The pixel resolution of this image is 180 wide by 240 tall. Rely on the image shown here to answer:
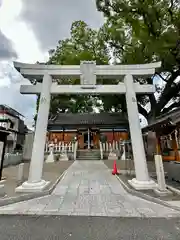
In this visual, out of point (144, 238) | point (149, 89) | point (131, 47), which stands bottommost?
point (144, 238)

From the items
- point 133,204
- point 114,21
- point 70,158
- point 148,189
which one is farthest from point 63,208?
point 114,21

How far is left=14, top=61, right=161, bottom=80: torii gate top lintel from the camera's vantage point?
6595 mm

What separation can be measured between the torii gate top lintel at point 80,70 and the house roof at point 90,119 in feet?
46.4

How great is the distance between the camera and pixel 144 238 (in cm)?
276

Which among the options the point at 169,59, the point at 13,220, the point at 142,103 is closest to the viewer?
the point at 13,220

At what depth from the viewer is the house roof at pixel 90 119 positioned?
824 inches

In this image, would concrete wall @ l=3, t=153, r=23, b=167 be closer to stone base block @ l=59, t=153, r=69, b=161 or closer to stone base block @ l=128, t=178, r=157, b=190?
stone base block @ l=59, t=153, r=69, b=161

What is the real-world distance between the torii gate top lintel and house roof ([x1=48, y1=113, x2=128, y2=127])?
14.1 meters

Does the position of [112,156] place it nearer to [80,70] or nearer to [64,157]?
[64,157]

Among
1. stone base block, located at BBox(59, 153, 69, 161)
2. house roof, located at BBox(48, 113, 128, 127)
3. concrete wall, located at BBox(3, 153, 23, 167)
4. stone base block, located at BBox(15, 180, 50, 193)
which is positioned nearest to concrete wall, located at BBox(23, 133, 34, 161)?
concrete wall, located at BBox(3, 153, 23, 167)

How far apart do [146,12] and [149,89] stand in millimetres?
11175

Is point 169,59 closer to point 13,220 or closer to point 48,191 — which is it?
point 48,191

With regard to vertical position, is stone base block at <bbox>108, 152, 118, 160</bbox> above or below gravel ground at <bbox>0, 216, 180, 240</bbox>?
above

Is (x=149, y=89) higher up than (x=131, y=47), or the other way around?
(x=131, y=47)
